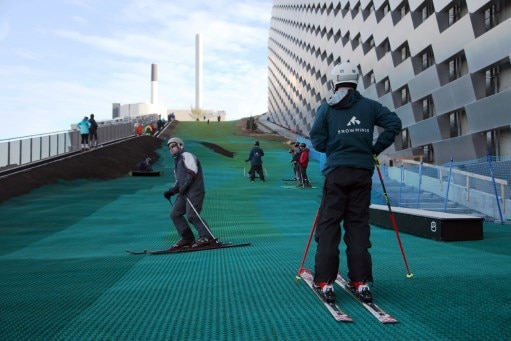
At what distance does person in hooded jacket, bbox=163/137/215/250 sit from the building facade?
1696 cm

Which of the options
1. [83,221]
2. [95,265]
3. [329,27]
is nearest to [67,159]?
[83,221]

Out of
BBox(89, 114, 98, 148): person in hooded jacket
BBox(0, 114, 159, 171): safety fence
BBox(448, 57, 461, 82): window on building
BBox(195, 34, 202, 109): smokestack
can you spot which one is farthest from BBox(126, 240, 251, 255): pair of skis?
BBox(195, 34, 202, 109): smokestack

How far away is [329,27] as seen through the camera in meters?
65.8

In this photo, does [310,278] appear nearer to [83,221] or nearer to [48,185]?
[83,221]

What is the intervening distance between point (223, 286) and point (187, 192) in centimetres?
347

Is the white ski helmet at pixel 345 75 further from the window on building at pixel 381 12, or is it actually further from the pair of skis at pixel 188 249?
the window on building at pixel 381 12

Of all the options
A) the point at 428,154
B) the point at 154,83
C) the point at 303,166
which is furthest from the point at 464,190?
the point at 154,83

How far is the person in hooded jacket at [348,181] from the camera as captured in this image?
4.57m

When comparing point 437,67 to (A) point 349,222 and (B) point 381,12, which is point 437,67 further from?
(A) point 349,222

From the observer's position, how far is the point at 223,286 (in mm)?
5441

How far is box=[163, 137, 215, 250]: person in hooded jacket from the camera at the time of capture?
8539mm

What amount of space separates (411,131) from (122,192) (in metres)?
20.1

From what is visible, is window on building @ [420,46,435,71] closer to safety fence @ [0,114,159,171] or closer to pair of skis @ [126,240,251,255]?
safety fence @ [0,114,159,171]

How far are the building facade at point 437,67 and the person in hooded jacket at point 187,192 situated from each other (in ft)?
55.6
